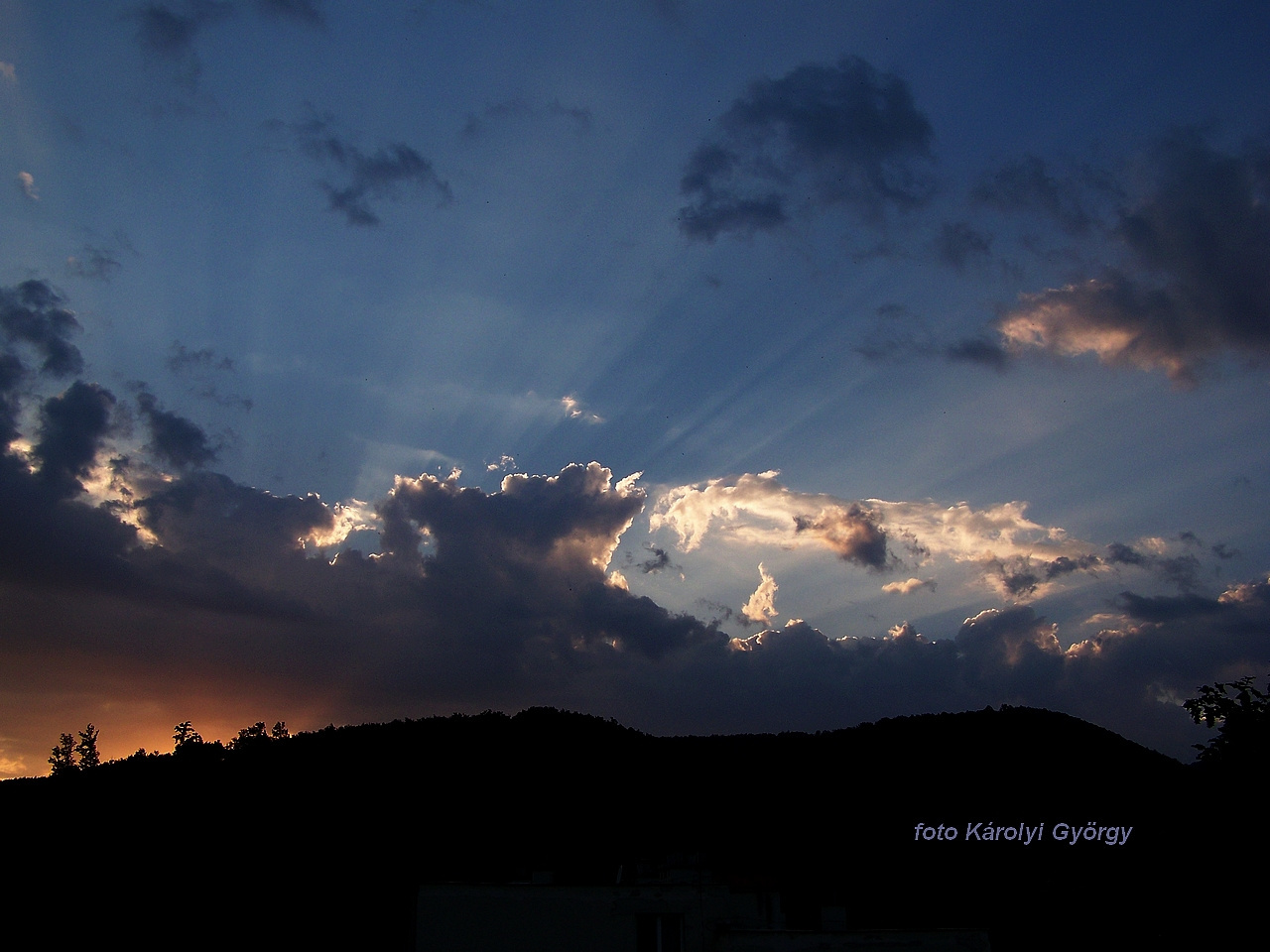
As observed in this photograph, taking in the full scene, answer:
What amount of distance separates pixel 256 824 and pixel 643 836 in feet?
83.5

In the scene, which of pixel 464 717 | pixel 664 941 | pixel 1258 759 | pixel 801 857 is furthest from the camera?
pixel 464 717

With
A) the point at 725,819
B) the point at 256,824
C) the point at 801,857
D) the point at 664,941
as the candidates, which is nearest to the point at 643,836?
the point at 725,819

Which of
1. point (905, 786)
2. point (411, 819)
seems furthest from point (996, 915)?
point (411, 819)

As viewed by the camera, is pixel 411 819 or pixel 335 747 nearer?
pixel 411 819

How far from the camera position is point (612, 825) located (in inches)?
2329

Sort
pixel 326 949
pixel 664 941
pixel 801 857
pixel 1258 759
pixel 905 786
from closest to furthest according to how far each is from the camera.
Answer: pixel 664 941 < pixel 1258 759 < pixel 326 949 < pixel 801 857 < pixel 905 786

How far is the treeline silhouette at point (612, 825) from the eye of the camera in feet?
168

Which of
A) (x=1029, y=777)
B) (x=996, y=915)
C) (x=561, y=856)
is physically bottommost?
(x=996, y=915)

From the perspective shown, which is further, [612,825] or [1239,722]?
[612,825]

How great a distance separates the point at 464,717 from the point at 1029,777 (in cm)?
4073

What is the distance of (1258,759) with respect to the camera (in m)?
36.9

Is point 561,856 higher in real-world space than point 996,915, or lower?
higher

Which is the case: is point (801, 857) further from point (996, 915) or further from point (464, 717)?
point (464, 717)

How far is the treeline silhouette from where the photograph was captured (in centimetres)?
5128
